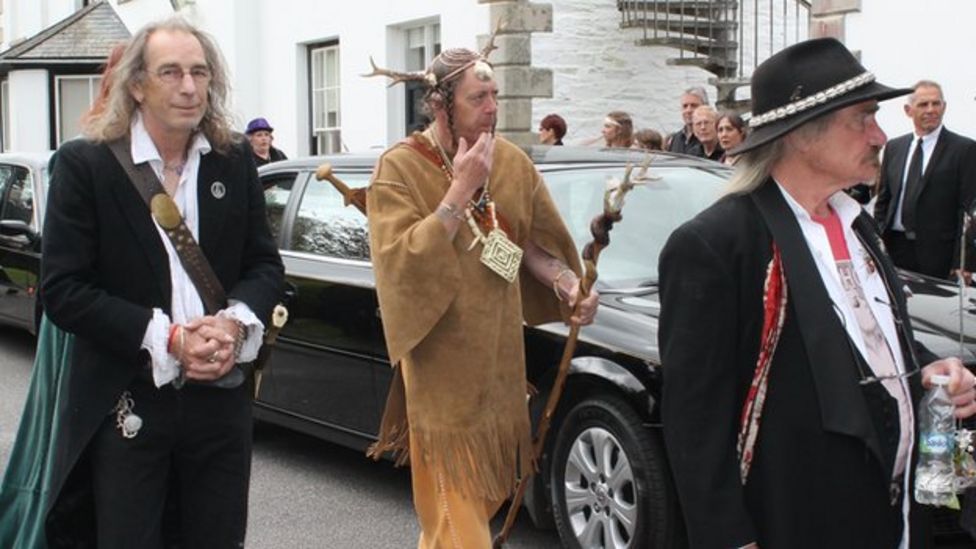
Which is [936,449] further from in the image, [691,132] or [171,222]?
[691,132]

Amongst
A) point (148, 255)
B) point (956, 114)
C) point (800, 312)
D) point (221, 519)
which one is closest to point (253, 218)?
point (148, 255)

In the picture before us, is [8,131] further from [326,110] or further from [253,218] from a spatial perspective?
[253,218]

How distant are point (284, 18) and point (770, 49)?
745 centimetres

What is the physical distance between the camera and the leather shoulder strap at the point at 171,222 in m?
3.62

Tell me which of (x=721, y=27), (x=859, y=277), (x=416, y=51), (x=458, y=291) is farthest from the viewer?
(x=416, y=51)

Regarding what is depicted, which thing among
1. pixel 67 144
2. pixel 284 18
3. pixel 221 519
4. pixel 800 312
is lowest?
pixel 221 519

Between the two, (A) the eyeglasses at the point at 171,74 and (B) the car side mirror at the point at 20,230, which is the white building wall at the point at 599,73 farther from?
(A) the eyeglasses at the point at 171,74

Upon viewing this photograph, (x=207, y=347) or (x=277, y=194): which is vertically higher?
(x=277, y=194)

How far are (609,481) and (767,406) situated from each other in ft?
8.33

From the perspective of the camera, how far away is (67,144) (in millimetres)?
3604

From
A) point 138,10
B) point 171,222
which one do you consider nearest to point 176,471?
point 171,222

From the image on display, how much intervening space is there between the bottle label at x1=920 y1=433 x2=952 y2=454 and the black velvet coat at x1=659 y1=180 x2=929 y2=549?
78mm

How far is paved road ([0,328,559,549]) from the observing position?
6121mm

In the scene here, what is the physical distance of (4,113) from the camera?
31109 millimetres
